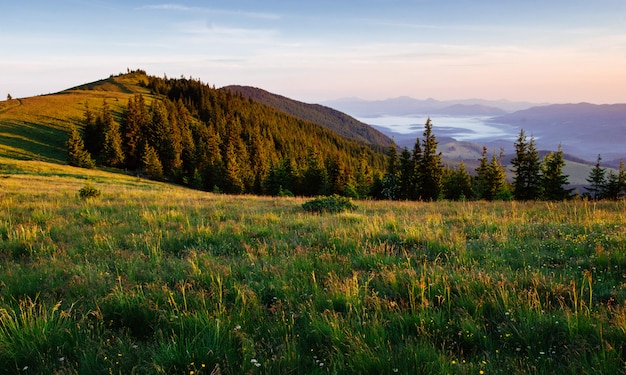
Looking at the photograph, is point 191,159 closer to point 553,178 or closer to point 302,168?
point 302,168

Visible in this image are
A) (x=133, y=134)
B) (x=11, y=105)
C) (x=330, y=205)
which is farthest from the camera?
(x=11, y=105)

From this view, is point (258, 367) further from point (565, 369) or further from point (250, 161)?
point (250, 161)

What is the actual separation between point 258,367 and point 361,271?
8.31ft

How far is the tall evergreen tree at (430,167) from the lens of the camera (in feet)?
185

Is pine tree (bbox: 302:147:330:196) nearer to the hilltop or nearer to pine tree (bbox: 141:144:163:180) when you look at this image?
the hilltop

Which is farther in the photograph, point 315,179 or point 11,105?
point 11,105

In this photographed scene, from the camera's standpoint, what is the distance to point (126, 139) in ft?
267

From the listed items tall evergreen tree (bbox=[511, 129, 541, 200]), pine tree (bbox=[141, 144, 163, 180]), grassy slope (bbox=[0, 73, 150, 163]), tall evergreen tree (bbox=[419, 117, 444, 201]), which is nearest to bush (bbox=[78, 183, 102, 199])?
tall evergreen tree (bbox=[419, 117, 444, 201])

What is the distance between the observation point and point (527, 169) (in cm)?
5625

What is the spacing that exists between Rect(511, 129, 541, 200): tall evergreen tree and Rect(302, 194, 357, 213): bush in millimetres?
53222

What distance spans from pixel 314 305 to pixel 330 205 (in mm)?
9041

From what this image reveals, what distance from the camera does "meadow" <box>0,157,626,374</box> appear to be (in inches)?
111

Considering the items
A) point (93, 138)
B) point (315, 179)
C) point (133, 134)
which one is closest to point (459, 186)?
point (315, 179)

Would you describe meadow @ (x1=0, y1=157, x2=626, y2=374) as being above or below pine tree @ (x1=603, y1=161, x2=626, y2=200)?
above
